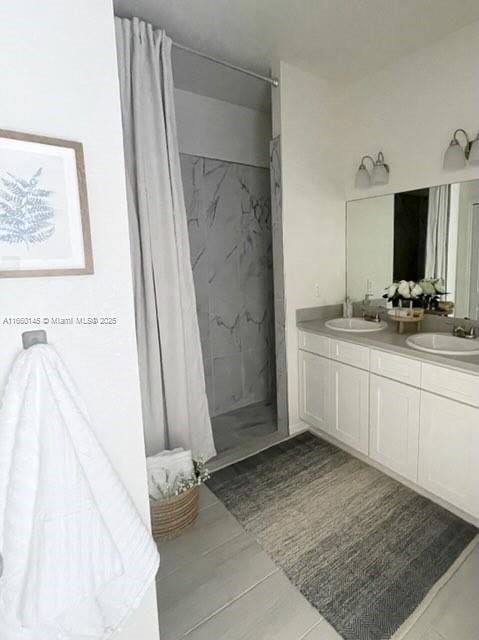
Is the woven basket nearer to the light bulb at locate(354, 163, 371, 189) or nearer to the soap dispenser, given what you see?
the soap dispenser

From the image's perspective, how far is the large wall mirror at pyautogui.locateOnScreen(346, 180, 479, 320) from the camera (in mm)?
2139

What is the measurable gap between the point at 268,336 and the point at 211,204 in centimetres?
134

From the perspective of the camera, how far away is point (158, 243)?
1.90 metres

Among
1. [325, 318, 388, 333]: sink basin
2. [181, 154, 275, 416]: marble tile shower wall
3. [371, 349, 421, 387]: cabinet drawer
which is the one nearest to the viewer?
[371, 349, 421, 387]: cabinet drawer

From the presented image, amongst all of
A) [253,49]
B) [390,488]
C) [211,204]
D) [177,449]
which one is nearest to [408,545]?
[390,488]

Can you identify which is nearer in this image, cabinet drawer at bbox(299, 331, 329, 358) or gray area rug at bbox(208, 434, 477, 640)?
gray area rug at bbox(208, 434, 477, 640)

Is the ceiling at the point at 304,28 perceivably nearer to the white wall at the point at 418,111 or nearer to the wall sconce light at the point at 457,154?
the white wall at the point at 418,111

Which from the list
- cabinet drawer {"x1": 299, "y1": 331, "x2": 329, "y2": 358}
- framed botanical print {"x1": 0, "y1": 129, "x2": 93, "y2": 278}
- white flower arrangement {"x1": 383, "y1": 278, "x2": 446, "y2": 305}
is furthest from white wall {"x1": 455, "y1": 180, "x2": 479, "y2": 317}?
framed botanical print {"x1": 0, "y1": 129, "x2": 93, "y2": 278}

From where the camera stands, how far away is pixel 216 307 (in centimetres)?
304

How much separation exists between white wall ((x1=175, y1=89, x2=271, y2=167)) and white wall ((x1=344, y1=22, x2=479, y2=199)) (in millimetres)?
775

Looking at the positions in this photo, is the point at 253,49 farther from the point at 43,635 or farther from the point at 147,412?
the point at 43,635

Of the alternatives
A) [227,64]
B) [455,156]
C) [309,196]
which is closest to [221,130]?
[227,64]

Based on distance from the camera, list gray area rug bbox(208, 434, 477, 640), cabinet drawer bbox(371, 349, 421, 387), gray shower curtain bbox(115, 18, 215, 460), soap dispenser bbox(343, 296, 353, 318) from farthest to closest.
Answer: soap dispenser bbox(343, 296, 353, 318) → cabinet drawer bbox(371, 349, 421, 387) → gray shower curtain bbox(115, 18, 215, 460) → gray area rug bbox(208, 434, 477, 640)

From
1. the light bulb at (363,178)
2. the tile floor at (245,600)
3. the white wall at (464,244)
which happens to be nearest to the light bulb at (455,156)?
the white wall at (464,244)
